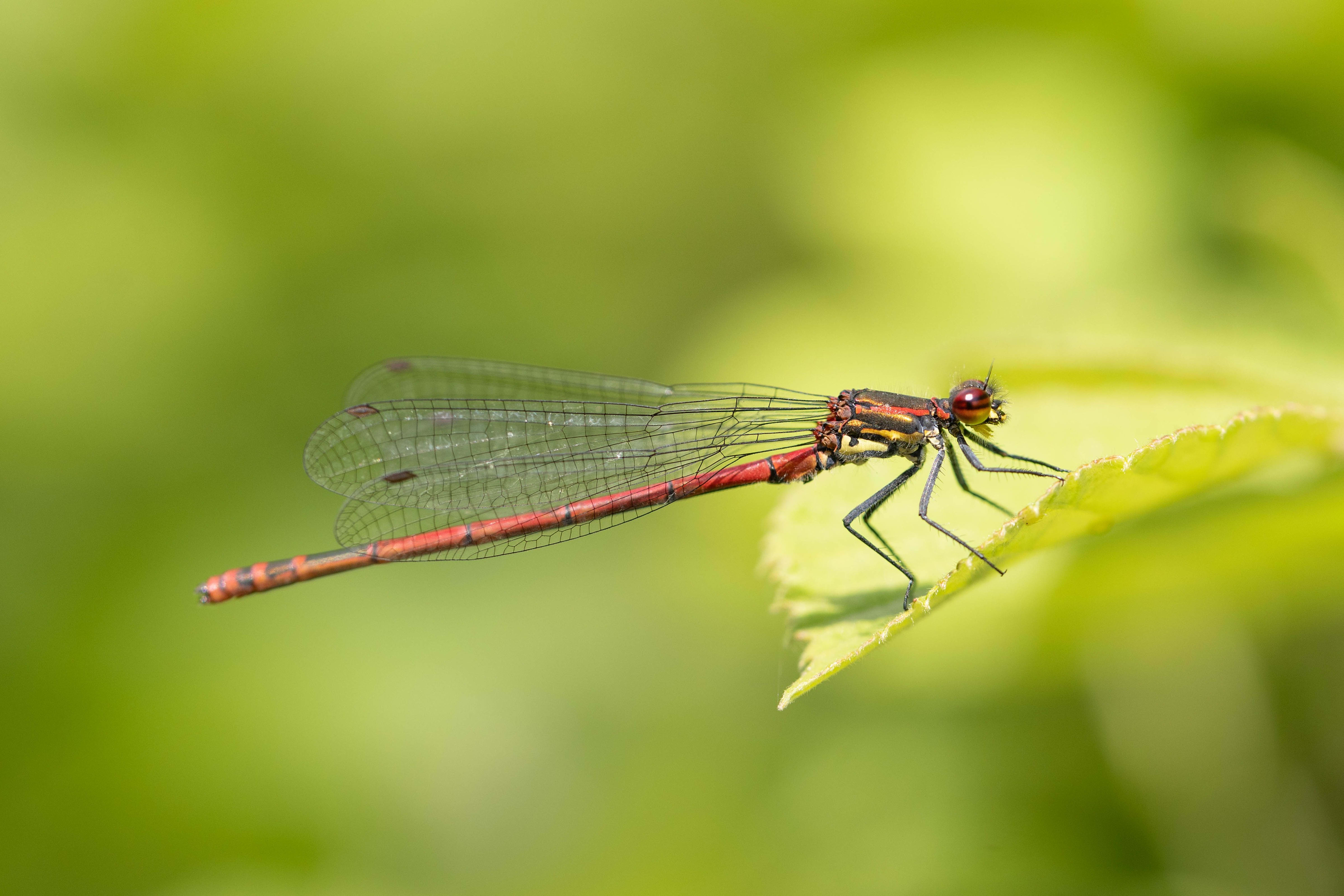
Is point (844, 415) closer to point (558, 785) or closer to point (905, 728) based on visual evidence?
point (905, 728)

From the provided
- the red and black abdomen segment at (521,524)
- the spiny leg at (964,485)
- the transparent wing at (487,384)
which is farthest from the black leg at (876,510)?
the transparent wing at (487,384)

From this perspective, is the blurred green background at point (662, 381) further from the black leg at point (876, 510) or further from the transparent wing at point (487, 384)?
the transparent wing at point (487, 384)

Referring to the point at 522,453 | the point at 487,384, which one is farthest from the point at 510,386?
the point at 522,453

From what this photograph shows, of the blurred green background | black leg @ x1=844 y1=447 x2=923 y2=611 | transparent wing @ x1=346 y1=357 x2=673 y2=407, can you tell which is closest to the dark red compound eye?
the blurred green background

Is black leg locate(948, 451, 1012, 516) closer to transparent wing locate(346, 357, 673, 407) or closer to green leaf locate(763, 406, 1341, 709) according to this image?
green leaf locate(763, 406, 1341, 709)

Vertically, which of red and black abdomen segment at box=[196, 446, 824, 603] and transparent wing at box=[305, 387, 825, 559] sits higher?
transparent wing at box=[305, 387, 825, 559]

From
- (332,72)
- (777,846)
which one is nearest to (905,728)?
(777,846)
